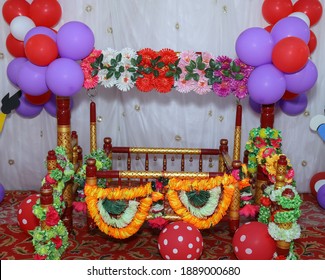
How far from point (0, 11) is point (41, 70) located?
102 centimetres

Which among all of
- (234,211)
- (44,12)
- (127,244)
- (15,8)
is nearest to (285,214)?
(234,211)

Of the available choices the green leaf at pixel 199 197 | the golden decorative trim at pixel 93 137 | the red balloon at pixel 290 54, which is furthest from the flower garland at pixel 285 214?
the golden decorative trim at pixel 93 137

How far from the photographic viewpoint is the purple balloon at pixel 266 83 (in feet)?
10.3

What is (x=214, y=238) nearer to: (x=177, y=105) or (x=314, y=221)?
(x=314, y=221)

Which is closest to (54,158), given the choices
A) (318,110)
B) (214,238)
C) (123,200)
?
(123,200)

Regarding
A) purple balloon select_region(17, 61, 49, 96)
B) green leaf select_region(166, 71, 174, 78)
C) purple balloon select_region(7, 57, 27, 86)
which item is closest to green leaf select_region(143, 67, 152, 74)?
green leaf select_region(166, 71, 174, 78)

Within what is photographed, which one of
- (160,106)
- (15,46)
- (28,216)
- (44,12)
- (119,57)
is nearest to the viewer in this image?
(28,216)

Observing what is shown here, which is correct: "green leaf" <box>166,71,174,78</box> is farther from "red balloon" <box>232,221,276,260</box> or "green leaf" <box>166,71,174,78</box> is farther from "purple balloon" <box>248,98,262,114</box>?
"red balloon" <box>232,221,276,260</box>

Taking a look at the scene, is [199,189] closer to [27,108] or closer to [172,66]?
[172,66]

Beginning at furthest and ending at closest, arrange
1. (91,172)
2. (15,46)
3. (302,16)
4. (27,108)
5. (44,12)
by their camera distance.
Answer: (27,108) → (15,46) → (44,12) → (302,16) → (91,172)

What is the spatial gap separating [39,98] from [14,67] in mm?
321

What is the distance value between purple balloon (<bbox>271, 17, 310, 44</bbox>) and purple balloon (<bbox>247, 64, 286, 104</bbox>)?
22 centimetres

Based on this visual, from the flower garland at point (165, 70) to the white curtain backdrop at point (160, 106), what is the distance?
1.88 feet

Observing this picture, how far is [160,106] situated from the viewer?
161 inches
